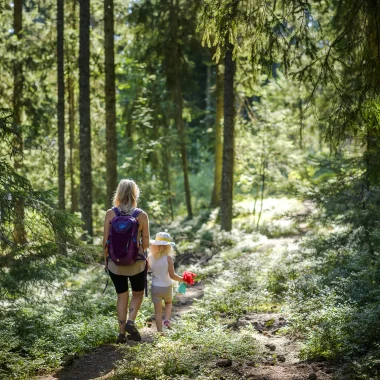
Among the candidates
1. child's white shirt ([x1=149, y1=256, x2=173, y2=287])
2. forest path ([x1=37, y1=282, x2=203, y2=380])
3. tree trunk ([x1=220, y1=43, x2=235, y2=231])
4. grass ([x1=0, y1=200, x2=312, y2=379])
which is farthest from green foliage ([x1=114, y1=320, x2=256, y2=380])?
tree trunk ([x1=220, y1=43, x2=235, y2=231])

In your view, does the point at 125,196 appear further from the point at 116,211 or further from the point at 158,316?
the point at 158,316

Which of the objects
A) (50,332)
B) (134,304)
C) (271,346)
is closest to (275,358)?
(271,346)

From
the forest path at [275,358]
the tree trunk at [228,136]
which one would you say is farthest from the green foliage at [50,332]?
the tree trunk at [228,136]

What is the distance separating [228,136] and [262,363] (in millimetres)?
10500

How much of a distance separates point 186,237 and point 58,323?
10.9 metres

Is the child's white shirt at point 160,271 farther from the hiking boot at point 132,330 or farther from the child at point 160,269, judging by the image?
the hiking boot at point 132,330

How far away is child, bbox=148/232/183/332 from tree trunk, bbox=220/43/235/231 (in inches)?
342

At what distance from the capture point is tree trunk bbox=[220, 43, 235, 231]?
14.8 metres

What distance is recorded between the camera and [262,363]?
5578 millimetres

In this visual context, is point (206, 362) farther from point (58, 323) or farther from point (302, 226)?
point (302, 226)

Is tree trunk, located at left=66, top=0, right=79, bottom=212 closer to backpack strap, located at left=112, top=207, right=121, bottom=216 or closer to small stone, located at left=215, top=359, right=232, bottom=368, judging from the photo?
backpack strap, located at left=112, top=207, right=121, bottom=216

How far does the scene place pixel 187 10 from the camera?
2027 cm

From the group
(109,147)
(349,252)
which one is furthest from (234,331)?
(109,147)

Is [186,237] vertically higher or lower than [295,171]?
lower
